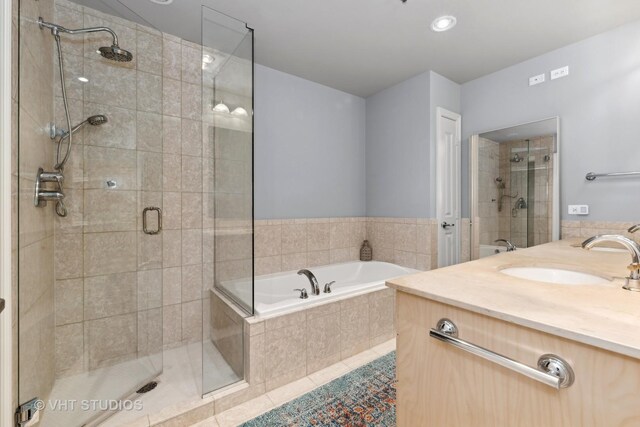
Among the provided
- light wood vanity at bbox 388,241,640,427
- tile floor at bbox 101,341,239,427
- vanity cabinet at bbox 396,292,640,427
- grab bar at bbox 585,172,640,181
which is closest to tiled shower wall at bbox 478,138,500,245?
grab bar at bbox 585,172,640,181

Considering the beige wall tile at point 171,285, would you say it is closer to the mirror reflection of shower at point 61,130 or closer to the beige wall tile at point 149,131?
the mirror reflection of shower at point 61,130

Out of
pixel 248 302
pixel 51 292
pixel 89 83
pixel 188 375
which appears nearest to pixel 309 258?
pixel 248 302

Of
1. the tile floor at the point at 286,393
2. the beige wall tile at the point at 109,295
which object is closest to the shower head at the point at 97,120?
the beige wall tile at the point at 109,295

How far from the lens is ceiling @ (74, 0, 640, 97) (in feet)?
6.14

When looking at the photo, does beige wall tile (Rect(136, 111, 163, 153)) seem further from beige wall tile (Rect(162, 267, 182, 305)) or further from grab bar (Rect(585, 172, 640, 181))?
grab bar (Rect(585, 172, 640, 181))

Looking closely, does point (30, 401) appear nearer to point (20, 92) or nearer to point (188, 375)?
point (188, 375)

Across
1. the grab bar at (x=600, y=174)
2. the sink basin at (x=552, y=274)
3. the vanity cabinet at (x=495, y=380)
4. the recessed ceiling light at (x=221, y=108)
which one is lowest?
the vanity cabinet at (x=495, y=380)

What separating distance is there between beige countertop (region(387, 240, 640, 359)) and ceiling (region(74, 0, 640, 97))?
180 cm

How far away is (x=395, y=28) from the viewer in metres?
2.12

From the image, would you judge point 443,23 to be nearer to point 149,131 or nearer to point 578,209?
point 578,209

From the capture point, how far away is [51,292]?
1.63 m

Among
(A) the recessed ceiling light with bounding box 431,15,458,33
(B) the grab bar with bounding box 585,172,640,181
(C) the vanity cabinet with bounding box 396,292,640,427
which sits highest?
(A) the recessed ceiling light with bounding box 431,15,458,33

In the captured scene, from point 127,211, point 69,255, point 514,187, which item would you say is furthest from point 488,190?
point 69,255

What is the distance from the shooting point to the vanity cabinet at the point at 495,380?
1.80 feet
